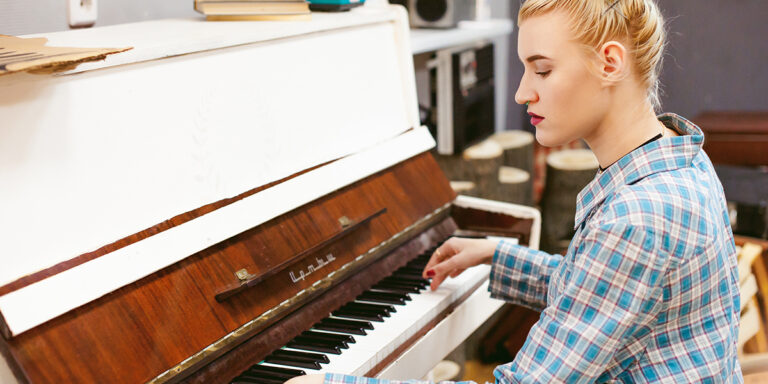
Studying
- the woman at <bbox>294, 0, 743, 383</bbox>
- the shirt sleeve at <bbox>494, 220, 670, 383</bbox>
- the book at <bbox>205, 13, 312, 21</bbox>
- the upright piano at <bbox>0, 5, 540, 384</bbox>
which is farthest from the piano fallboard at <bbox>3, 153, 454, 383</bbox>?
the shirt sleeve at <bbox>494, 220, 670, 383</bbox>

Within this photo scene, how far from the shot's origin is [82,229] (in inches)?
54.6

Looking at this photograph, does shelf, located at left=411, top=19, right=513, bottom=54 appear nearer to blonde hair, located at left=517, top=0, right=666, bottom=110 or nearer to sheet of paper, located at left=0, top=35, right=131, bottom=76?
blonde hair, located at left=517, top=0, right=666, bottom=110

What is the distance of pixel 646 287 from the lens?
121 cm

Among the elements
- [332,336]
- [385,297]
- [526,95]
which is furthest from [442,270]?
[526,95]

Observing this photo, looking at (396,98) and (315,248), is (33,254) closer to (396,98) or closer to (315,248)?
(315,248)

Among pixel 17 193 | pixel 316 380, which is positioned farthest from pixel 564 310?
pixel 17 193

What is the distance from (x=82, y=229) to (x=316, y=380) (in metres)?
0.51

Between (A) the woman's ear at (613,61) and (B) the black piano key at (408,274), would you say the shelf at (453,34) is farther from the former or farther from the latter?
(A) the woman's ear at (613,61)

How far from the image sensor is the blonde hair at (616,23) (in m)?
1.30

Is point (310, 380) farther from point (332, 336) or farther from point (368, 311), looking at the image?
point (368, 311)

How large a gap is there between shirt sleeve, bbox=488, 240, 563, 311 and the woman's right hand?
3cm

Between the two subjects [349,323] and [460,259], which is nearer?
[349,323]

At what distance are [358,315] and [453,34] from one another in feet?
6.70

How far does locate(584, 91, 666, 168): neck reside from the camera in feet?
4.47
